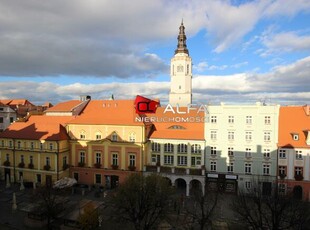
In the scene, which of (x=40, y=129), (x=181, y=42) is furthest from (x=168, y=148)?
(x=181, y=42)

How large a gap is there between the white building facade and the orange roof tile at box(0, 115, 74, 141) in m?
25.8

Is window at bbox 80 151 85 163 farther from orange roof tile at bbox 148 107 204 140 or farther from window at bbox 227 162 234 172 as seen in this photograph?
window at bbox 227 162 234 172

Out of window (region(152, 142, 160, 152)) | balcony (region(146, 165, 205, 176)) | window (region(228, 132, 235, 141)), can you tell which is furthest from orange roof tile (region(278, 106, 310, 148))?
window (region(152, 142, 160, 152))

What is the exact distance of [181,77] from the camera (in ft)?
250

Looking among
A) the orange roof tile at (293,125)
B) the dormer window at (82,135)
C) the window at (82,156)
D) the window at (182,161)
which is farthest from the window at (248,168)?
the dormer window at (82,135)

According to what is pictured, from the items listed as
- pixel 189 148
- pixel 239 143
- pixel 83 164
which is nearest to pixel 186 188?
pixel 189 148

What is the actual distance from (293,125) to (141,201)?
95.1ft

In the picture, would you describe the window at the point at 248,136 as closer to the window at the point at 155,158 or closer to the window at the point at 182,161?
the window at the point at 182,161

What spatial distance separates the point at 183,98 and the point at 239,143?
121ft

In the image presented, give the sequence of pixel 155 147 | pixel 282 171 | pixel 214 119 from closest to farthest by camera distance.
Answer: pixel 282 171
pixel 214 119
pixel 155 147

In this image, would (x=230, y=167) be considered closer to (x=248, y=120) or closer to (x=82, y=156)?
(x=248, y=120)

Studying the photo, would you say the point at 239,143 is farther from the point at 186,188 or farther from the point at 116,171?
the point at 116,171

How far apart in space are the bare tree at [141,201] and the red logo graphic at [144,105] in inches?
822

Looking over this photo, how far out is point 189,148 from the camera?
140ft
